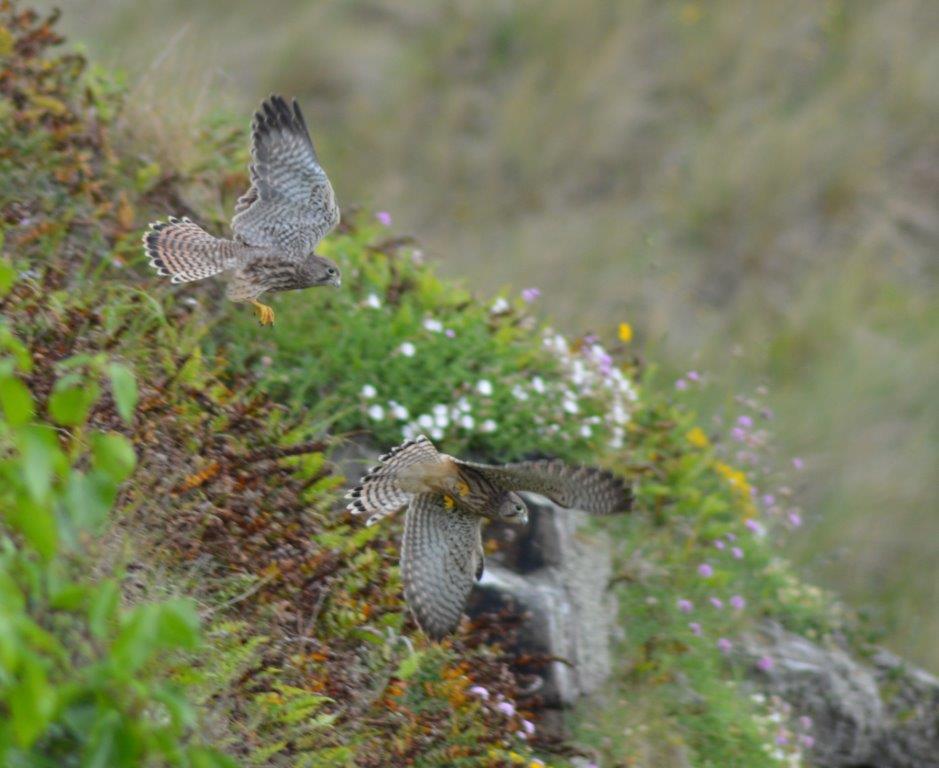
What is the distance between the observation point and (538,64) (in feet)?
37.9

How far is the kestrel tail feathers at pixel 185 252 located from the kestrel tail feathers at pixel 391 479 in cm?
92

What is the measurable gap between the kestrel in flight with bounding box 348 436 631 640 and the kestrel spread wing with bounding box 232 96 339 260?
1.09 meters

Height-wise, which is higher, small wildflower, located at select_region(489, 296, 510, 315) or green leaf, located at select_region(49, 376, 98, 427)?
small wildflower, located at select_region(489, 296, 510, 315)

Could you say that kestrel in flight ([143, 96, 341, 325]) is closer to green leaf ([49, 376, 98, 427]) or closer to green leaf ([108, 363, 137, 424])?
green leaf ([49, 376, 98, 427])

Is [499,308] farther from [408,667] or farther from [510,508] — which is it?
[408,667]

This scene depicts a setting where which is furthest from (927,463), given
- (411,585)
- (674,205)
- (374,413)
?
(411,585)

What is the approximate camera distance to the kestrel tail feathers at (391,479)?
4.52 meters

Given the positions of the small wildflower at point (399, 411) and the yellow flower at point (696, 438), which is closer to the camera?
the small wildflower at point (399, 411)

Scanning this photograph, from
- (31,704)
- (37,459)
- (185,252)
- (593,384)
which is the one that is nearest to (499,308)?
(593,384)

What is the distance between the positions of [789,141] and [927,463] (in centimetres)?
332

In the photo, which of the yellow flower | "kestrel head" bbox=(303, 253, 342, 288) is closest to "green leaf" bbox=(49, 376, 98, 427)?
"kestrel head" bbox=(303, 253, 342, 288)

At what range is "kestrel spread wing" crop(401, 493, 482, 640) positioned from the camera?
449 cm

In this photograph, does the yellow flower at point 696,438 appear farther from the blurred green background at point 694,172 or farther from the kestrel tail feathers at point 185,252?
the kestrel tail feathers at point 185,252

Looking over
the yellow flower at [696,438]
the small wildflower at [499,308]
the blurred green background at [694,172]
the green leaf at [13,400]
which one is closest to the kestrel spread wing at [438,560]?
the small wildflower at [499,308]
